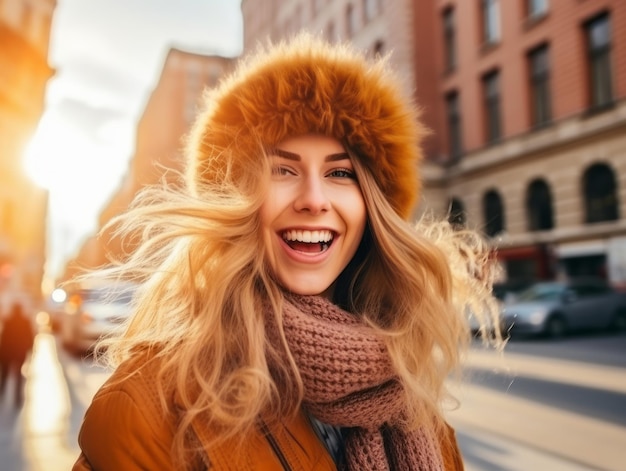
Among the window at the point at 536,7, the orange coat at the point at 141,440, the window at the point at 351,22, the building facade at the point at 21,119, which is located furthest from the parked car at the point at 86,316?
the window at the point at 351,22

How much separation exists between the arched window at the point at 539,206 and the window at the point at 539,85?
8.29ft

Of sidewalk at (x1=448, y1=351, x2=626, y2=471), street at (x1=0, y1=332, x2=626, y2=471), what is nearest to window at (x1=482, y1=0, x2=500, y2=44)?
street at (x1=0, y1=332, x2=626, y2=471)

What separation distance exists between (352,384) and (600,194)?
68.6ft

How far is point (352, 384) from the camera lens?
152 centimetres

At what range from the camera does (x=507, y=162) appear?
23688 millimetres

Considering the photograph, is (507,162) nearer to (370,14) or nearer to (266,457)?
(370,14)

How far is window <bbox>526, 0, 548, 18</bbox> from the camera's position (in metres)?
22.1

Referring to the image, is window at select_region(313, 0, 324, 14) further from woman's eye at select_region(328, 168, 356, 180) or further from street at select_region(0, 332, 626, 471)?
woman's eye at select_region(328, 168, 356, 180)

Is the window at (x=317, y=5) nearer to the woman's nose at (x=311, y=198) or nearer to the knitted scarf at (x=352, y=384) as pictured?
the woman's nose at (x=311, y=198)

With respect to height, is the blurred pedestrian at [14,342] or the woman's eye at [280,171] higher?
the woman's eye at [280,171]

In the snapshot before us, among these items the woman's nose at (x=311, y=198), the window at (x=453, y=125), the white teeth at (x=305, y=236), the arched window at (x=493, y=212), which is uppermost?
the window at (x=453, y=125)

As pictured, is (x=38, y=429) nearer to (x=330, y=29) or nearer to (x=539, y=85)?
(x=539, y=85)

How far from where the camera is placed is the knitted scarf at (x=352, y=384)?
150 centimetres

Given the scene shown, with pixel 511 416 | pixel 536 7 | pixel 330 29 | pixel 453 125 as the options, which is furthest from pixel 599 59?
pixel 330 29
